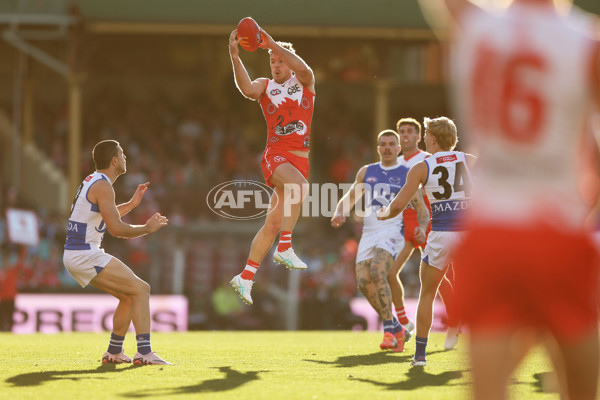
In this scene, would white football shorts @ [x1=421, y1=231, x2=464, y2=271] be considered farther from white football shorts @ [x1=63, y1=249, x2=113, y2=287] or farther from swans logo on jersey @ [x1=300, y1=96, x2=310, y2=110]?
white football shorts @ [x1=63, y1=249, x2=113, y2=287]

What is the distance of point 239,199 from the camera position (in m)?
23.4

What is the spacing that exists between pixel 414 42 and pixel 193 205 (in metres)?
7.65

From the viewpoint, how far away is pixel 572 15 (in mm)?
3441

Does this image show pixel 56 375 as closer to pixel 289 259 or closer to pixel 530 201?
pixel 289 259

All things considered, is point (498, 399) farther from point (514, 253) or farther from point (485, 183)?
point (485, 183)

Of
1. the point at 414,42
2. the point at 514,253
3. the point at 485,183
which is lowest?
the point at 514,253

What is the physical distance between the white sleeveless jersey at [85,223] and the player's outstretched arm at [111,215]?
0.07m

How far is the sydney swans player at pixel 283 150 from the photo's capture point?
30.0 feet

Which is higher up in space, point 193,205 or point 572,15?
point 193,205

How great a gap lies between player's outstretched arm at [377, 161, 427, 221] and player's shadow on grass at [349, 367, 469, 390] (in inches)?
55.2

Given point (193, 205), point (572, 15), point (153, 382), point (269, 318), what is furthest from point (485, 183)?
point (193, 205)

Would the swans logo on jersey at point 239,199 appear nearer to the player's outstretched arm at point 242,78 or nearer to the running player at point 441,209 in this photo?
the player's outstretched arm at point 242,78

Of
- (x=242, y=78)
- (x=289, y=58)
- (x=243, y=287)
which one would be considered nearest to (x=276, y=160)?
(x=242, y=78)

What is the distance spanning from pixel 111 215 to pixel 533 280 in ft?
18.9
